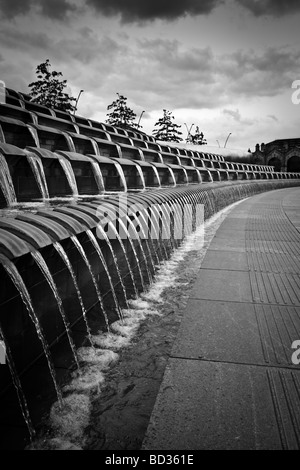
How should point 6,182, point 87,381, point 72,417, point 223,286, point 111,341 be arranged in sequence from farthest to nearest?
point 6,182, point 223,286, point 111,341, point 87,381, point 72,417

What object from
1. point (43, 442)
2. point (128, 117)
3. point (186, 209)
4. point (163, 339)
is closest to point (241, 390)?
point (163, 339)

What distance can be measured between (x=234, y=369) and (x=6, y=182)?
460cm

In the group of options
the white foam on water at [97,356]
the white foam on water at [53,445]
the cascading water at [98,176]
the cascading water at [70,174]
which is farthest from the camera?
the cascading water at [98,176]

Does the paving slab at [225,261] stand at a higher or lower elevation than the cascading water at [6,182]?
lower

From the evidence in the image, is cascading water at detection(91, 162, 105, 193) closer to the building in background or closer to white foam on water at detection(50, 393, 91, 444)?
white foam on water at detection(50, 393, 91, 444)

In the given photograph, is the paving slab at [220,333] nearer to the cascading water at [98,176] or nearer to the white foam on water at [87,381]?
the white foam on water at [87,381]

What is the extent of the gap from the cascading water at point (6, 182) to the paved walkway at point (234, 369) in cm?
341

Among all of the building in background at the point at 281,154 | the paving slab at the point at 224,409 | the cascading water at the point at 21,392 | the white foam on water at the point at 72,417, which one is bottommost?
the paving slab at the point at 224,409

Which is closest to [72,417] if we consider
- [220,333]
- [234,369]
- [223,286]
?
[234,369]

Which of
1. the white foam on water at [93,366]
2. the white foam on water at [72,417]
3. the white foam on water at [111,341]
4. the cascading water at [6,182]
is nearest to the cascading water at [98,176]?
the cascading water at [6,182]

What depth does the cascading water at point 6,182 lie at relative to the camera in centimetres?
539

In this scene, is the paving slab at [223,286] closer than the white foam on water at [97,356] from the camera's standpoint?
No

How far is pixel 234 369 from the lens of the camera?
278 centimetres

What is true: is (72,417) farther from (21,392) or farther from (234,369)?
(234,369)
